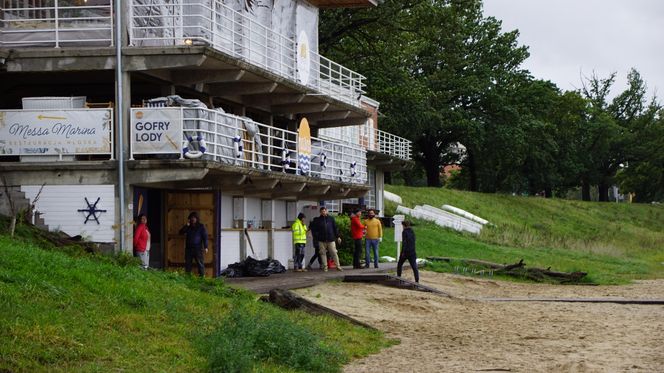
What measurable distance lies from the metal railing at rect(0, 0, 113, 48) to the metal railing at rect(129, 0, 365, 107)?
76 centimetres

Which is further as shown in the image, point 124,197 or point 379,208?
point 379,208

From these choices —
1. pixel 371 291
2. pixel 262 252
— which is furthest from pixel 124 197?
pixel 262 252

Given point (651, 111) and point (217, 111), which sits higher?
point (651, 111)

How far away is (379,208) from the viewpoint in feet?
182

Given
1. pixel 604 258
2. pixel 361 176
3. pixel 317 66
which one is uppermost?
pixel 317 66

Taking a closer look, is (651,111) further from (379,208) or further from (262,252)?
(262,252)

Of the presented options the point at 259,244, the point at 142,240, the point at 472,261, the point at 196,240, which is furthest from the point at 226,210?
the point at 472,261

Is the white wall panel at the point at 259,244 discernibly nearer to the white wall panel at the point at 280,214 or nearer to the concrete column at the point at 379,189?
the white wall panel at the point at 280,214

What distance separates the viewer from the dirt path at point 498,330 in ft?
57.4

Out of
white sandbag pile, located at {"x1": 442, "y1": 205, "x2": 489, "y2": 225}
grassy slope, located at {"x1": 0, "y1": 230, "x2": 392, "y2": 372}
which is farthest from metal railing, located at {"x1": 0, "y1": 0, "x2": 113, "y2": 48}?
white sandbag pile, located at {"x1": 442, "y1": 205, "x2": 489, "y2": 225}

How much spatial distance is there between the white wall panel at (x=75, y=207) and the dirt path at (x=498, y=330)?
4.79 metres

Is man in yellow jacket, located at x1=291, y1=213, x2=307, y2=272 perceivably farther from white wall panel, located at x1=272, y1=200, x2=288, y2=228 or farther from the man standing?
white wall panel, located at x1=272, y1=200, x2=288, y2=228

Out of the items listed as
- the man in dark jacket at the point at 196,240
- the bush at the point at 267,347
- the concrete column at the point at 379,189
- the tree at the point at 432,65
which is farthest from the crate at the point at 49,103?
the concrete column at the point at 379,189

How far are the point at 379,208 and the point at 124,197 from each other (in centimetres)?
3077
